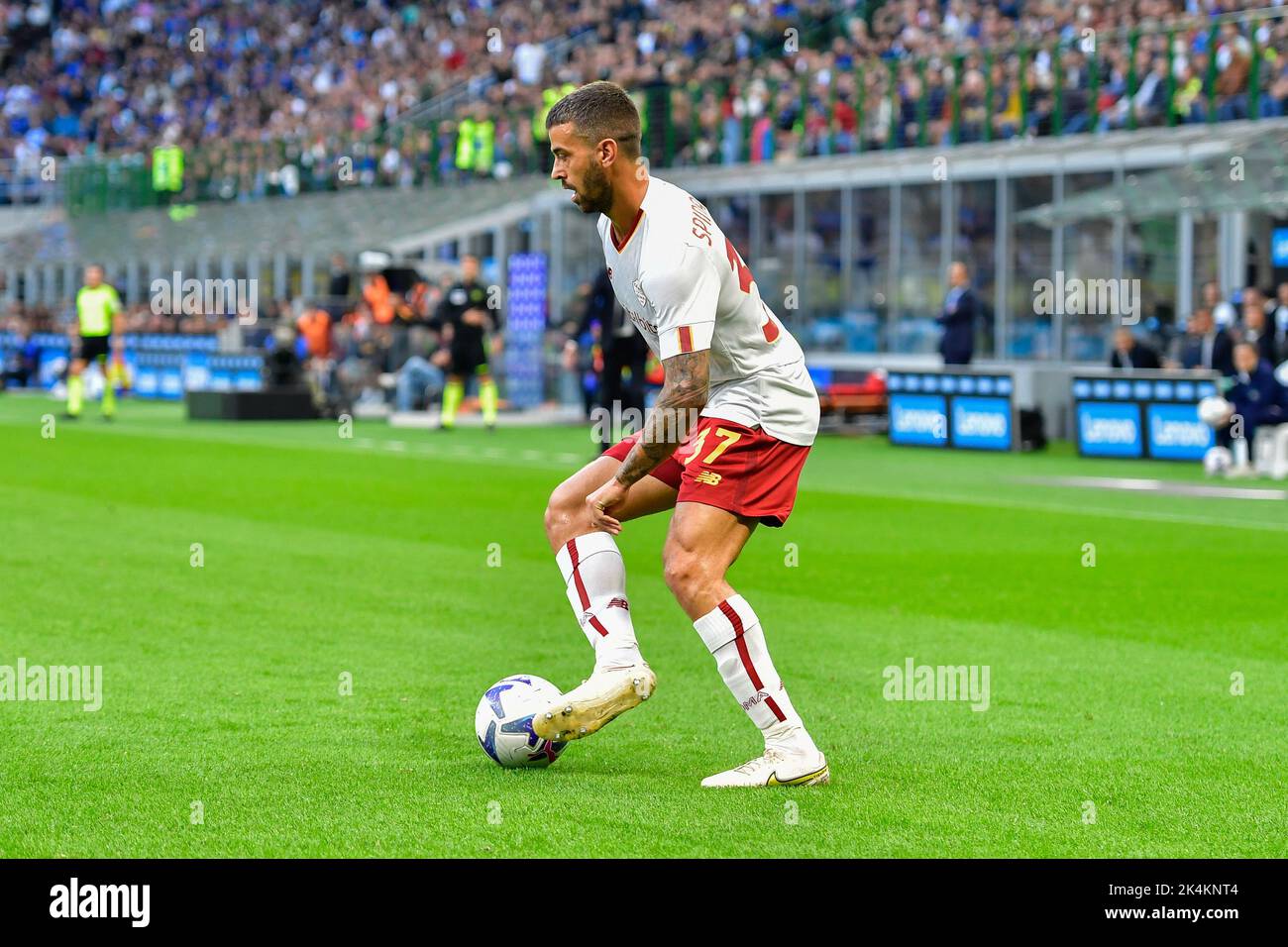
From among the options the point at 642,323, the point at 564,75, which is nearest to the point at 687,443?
the point at 642,323

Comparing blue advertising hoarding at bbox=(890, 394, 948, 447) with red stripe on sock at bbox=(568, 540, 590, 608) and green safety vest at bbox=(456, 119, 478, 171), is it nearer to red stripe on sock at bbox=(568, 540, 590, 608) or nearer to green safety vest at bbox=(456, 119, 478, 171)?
green safety vest at bbox=(456, 119, 478, 171)

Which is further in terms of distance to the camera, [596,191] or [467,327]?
[467,327]

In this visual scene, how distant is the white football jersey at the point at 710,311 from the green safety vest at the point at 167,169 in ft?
155

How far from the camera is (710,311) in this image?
6.19 meters

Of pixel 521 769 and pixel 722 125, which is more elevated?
pixel 722 125

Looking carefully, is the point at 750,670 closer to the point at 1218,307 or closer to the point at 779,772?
the point at 779,772

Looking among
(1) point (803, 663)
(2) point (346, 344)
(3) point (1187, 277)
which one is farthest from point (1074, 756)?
(2) point (346, 344)

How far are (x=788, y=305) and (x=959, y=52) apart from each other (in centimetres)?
560

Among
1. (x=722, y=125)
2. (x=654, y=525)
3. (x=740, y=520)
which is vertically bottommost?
(x=654, y=525)

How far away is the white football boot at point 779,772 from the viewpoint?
21.2ft

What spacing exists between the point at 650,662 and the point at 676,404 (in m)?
3.20
